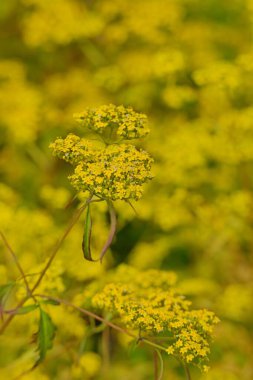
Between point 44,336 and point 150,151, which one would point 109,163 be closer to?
point 44,336

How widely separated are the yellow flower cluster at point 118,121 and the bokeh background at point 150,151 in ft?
1.93

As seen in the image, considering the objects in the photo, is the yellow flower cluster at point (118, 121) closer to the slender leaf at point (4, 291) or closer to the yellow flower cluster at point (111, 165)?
the yellow flower cluster at point (111, 165)

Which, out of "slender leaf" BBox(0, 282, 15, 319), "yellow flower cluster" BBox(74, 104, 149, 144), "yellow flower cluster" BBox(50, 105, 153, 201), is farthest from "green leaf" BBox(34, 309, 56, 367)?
"yellow flower cluster" BBox(74, 104, 149, 144)

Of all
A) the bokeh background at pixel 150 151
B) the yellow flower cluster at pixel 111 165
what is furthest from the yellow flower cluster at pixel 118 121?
the bokeh background at pixel 150 151

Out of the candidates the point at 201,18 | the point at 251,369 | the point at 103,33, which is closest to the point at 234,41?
the point at 201,18

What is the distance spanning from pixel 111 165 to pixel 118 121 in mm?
181

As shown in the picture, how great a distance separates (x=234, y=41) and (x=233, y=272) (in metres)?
1.48

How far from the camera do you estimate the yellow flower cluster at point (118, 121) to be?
186 centimetres

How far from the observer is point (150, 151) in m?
3.33

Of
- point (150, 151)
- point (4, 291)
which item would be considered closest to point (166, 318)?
point (4, 291)

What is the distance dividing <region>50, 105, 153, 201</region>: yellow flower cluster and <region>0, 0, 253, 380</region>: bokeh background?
59 centimetres

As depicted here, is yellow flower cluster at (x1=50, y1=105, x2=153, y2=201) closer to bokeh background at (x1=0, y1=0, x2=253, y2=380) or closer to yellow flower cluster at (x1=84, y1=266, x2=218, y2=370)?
yellow flower cluster at (x1=84, y1=266, x2=218, y2=370)

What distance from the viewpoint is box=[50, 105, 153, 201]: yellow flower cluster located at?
67.5 inches

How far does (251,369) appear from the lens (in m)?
3.47
